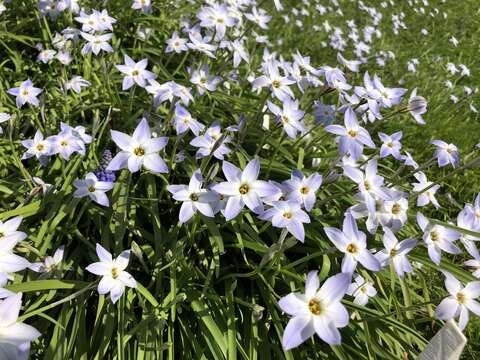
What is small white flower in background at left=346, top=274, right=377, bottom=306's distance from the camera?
225cm

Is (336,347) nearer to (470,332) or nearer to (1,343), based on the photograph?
(470,332)

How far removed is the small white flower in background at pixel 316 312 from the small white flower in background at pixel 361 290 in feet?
2.43

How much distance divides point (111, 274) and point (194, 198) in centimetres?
54

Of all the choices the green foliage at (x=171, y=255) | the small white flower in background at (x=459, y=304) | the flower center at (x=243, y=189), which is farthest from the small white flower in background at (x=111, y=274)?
the small white flower in background at (x=459, y=304)

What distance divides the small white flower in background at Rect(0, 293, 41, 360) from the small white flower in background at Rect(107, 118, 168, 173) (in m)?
0.76

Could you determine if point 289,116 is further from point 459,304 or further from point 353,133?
point 459,304

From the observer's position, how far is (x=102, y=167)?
2711 millimetres

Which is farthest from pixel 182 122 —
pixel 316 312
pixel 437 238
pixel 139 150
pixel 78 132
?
pixel 437 238

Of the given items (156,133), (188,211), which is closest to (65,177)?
(156,133)

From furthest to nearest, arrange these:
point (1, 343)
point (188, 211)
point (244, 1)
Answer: point (244, 1) → point (188, 211) → point (1, 343)

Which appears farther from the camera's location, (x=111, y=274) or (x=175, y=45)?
(x=175, y=45)

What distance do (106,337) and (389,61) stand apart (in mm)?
5583

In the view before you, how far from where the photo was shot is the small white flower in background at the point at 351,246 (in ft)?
6.00

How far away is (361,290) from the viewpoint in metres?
2.30
